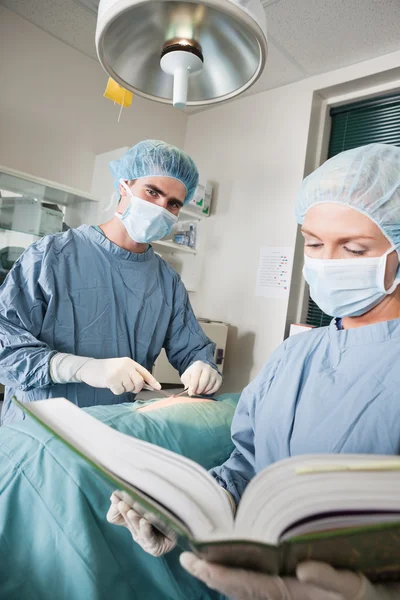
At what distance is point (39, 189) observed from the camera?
2266mm

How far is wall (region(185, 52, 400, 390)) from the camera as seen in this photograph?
2.57 m

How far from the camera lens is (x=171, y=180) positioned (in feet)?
4.86

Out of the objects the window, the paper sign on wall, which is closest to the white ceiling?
the window

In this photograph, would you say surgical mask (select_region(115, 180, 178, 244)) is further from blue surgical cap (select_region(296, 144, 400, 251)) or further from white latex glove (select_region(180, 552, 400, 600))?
white latex glove (select_region(180, 552, 400, 600))

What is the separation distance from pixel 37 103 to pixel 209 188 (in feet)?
4.05

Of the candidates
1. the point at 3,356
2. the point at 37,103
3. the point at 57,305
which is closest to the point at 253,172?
the point at 37,103

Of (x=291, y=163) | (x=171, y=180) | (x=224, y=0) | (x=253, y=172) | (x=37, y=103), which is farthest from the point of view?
(x=253, y=172)

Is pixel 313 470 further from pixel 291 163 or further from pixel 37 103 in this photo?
pixel 37 103

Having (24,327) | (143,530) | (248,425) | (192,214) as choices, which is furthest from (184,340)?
(192,214)

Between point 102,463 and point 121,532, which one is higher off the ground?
point 102,463

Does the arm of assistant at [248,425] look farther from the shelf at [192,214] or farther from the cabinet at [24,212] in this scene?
the shelf at [192,214]

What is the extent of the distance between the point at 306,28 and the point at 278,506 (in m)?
2.44

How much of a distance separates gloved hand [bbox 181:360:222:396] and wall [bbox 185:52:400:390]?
1346 millimetres

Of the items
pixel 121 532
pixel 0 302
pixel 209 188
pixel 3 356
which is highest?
pixel 209 188
